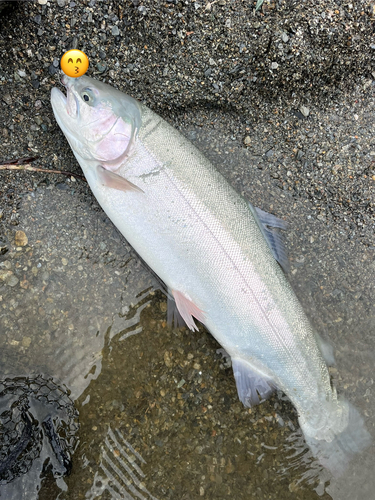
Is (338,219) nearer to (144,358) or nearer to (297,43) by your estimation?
(297,43)

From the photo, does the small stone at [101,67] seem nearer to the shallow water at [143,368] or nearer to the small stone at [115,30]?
the small stone at [115,30]

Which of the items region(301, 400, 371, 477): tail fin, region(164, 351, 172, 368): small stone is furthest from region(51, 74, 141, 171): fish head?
region(301, 400, 371, 477): tail fin

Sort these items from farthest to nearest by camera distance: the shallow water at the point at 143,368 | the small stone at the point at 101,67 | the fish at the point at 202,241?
the small stone at the point at 101,67 < the shallow water at the point at 143,368 < the fish at the point at 202,241

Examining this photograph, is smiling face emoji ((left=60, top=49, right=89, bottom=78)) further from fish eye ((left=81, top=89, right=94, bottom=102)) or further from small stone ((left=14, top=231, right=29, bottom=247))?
small stone ((left=14, top=231, right=29, bottom=247))

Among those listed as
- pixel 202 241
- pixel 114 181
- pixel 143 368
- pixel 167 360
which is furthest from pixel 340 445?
pixel 114 181

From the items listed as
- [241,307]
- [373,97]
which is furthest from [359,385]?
[373,97]

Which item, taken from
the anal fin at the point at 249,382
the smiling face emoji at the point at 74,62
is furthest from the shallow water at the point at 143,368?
the smiling face emoji at the point at 74,62

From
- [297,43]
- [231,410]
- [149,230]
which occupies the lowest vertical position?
[231,410]
